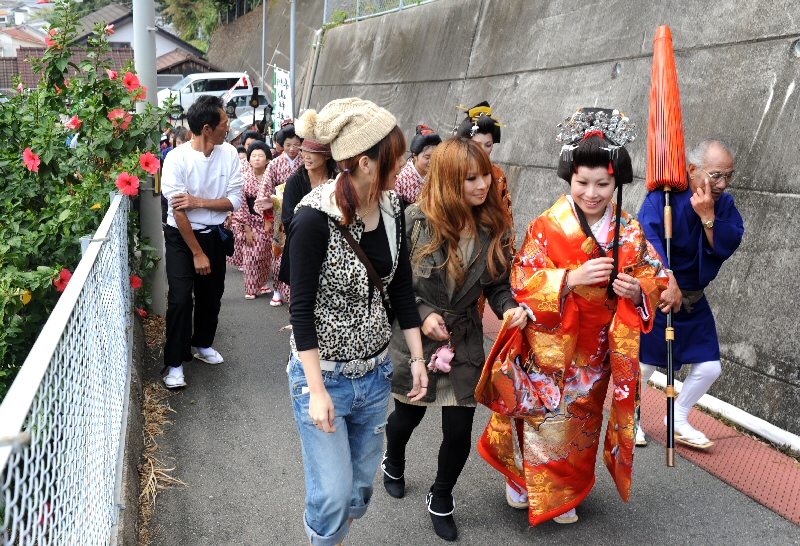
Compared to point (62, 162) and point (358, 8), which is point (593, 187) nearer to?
point (62, 162)

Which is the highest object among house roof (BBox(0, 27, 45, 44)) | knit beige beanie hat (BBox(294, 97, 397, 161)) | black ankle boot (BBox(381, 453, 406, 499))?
house roof (BBox(0, 27, 45, 44))

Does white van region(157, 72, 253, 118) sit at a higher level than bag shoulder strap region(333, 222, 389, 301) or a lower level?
higher

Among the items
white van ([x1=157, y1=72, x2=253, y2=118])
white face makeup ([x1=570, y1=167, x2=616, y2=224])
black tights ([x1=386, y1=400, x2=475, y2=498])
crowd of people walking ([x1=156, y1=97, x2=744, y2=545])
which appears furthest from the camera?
white van ([x1=157, y1=72, x2=253, y2=118])

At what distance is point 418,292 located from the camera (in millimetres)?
3438

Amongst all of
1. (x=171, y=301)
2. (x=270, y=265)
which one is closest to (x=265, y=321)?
(x=270, y=265)

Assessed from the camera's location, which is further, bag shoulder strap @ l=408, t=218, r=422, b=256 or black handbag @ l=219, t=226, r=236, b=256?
black handbag @ l=219, t=226, r=236, b=256

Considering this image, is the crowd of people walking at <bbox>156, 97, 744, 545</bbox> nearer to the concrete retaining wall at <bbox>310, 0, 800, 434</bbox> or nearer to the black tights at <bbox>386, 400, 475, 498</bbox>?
the black tights at <bbox>386, 400, 475, 498</bbox>

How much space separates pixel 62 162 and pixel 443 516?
3.48 m

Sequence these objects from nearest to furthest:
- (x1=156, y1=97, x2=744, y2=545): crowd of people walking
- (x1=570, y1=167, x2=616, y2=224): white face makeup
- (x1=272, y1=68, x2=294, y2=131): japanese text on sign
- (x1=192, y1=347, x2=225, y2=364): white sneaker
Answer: (x1=156, y1=97, x2=744, y2=545): crowd of people walking → (x1=570, y1=167, x2=616, y2=224): white face makeup → (x1=192, y1=347, x2=225, y2=364): white sneaker → (x1=272, y1=68, x2=294, y2=131): japanese text on sign

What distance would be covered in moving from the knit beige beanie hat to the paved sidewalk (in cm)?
189

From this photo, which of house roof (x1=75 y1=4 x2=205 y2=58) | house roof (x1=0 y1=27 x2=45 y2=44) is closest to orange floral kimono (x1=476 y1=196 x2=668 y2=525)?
house roof (x1=75 y1=4 x2=205 y2=58)

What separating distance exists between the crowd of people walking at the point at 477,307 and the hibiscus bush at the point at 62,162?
4.15 feet

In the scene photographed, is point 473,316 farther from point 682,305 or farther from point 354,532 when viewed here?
point 682,305

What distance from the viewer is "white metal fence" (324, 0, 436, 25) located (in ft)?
50.6
